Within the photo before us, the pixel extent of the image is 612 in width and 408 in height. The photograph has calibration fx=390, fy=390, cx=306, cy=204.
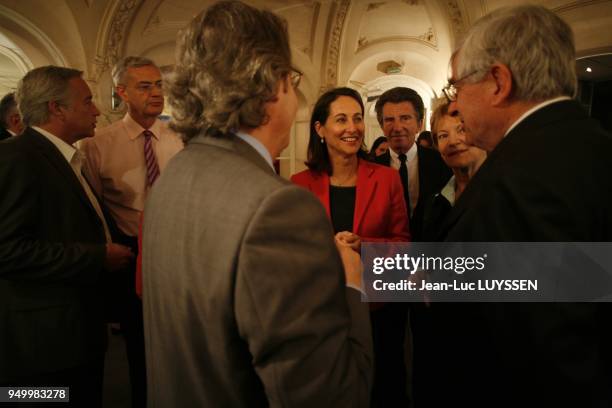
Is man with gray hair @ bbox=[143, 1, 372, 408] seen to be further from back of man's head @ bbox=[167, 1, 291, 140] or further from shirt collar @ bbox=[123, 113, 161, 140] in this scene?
shirt collar @ bbox=[123, 113, 161, 140]

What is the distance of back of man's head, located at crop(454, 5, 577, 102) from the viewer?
111 cm

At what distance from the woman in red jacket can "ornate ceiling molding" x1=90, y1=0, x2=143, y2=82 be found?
20.9 feet

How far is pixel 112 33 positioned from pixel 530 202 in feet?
26.8

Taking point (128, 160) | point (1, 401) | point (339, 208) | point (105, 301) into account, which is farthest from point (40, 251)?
point (339, 208)

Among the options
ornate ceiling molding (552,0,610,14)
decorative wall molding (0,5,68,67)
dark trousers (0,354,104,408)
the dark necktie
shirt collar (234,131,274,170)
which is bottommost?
dark trousers (0,354,104,408)

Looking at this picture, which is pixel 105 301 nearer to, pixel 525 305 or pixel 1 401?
pixel 1 401

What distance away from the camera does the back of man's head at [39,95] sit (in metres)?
1.98

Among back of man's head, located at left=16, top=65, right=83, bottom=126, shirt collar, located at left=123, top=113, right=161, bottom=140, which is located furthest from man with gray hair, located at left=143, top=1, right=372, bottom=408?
shirt collar, located at left=123, top=113, right=161, bottom=140

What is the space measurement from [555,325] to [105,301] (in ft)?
6.54

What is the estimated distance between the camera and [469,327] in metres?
1.16

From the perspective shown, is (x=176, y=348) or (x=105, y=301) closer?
(x=176, y=348)

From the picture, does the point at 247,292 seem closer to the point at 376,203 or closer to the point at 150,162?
the point at 376,203

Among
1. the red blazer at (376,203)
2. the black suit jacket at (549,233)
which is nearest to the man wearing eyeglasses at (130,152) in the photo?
the red blazer at (376,203)

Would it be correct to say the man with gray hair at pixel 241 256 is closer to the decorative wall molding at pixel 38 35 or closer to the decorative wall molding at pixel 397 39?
the decorative wall molding at pixel 38 35
